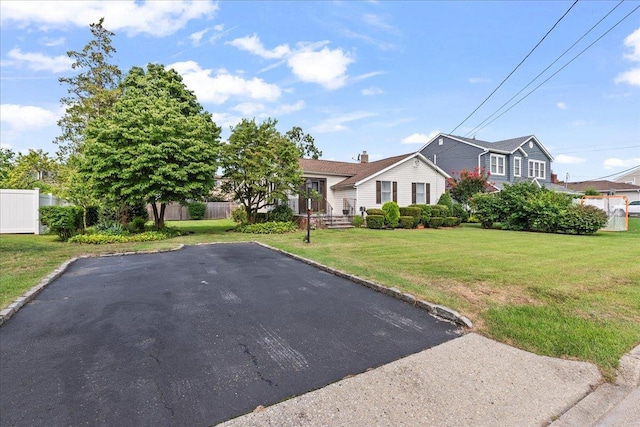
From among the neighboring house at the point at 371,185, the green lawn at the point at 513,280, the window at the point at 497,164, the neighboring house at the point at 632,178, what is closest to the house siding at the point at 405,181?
the neighboring house at the point at 371,185

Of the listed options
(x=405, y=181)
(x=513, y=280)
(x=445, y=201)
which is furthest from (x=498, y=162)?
(x=513, y=280)

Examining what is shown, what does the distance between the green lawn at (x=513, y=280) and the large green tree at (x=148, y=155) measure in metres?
2.74

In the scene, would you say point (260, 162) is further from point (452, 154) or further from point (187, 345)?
point (452, 154)

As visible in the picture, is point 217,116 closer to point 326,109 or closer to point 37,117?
point 326,109

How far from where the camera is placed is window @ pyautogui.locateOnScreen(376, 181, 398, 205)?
1983cm

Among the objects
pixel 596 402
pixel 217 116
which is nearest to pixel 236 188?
pixel 217 116

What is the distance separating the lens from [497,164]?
26.7m

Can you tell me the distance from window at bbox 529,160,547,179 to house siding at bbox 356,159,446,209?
11979 mm

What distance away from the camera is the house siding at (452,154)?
87.7 feet

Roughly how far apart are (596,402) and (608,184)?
5540cm

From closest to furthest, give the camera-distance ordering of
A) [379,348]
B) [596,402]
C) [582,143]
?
[596,402], [379,348], [582,143]

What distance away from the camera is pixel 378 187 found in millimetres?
19828

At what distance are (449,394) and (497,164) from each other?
28496 mm

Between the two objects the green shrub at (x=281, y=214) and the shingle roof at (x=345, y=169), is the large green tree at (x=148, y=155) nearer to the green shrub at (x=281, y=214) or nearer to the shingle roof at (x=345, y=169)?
the green shrub at (x=281, y=214)
